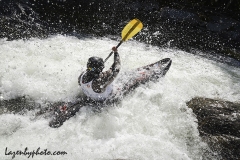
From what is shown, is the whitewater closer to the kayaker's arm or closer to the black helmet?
the kayaker's arm

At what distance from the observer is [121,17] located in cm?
1048

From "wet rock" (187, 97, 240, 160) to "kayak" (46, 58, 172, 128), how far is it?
4.70 feet

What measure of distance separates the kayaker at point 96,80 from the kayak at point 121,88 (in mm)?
200

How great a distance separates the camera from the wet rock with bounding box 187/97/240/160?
436 cm

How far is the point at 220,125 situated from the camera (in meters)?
4.61

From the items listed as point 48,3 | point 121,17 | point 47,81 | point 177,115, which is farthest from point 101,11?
point 177,115

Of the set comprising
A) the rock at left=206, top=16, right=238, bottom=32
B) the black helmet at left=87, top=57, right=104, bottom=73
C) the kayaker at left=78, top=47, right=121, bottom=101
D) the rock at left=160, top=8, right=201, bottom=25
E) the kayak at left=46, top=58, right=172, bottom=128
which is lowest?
the rock at left=206, top=16, right=238, bottom=32

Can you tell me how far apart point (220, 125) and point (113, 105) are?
216 cm

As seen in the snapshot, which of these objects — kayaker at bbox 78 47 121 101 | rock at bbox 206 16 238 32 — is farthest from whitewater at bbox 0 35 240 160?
rock at bbox 206 16 238 32

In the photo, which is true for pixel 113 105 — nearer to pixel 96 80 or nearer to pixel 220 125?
pixel 96 80

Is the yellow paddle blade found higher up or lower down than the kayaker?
higher up

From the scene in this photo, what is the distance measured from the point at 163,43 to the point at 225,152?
5.22 metres

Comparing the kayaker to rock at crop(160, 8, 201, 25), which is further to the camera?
rock at crop(160, 8, 201, 25)

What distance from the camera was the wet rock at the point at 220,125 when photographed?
4.36m
